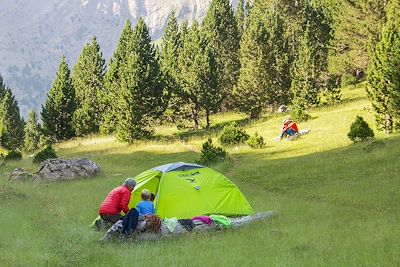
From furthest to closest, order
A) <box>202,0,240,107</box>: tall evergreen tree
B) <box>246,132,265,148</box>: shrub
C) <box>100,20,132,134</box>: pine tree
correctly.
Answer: <box>202,0,240,107</box>: tall evergreen tree < <box>100,20,132,134</box>: pine tree < <box>246,132,265,148</box>: shrub

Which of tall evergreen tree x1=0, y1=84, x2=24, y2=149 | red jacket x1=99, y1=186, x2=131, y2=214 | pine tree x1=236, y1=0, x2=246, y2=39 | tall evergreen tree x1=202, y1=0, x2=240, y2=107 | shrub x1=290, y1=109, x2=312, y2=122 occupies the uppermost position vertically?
pine tree x1=236, y1=0, x2=246, y2=39

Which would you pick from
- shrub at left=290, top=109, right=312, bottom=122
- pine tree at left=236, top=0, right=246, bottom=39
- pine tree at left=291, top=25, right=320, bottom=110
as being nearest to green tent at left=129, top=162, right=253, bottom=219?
shrub at left=290, top=109, right=312, bottom=122

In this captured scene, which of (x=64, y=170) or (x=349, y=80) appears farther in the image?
(x=349, y=80)

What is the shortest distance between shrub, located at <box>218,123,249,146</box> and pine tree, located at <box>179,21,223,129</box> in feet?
47.8

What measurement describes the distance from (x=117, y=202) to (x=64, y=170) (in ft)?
61.1

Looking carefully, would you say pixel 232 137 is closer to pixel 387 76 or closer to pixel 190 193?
pixel 387 76

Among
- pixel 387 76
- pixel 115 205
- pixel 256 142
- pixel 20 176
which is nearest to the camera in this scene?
Result: pixel 115 205

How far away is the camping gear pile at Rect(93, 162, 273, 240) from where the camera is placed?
15.9 meters

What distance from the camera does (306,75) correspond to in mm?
52969

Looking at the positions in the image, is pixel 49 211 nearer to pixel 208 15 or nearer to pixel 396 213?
pixel 396 213

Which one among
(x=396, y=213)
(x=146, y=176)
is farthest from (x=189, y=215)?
(x=396, y=213)

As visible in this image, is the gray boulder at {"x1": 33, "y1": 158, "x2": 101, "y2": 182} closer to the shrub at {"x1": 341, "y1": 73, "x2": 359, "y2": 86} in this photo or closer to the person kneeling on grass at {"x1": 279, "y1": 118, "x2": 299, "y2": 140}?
the person kneeling on grass at {"x1": 279, "y1": 118, "x2": 299, "y2": 140}

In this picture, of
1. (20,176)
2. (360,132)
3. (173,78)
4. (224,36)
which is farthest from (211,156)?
(224,36)

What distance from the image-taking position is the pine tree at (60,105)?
6369 centimetres
